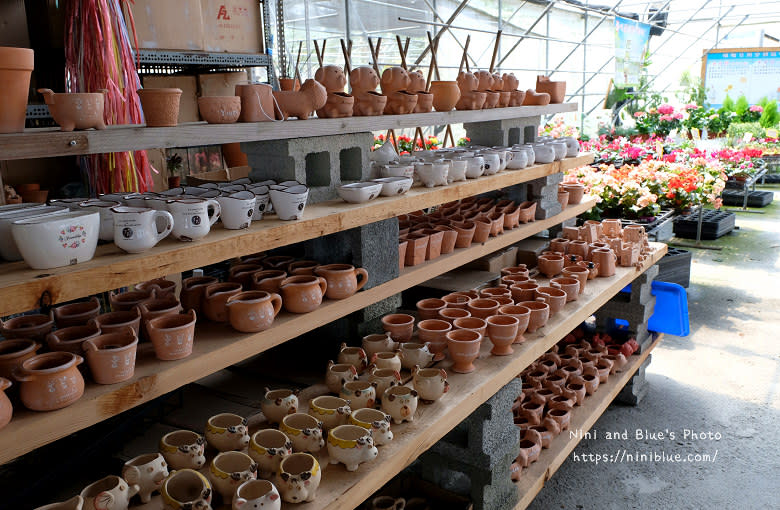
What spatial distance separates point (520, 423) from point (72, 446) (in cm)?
180

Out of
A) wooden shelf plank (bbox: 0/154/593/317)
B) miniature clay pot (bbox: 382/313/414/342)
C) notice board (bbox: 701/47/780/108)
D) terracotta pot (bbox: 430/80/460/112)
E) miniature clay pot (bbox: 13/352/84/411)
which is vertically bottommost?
miniature clay pot (bbox: 382/313/414/342)

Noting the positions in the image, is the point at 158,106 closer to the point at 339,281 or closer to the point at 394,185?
the point at 339,281

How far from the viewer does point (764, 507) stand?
262 cm

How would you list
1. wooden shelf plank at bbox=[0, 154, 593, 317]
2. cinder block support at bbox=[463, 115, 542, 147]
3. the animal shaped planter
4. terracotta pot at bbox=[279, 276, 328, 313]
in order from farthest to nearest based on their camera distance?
cinder block support at bbox=[463, 115, 542, 147]
the animal shaped planter
terracotta pot at bbox=[279, 276, 328, 313]
wooden shelf plank at bbox=[0, 154, 593, 317]

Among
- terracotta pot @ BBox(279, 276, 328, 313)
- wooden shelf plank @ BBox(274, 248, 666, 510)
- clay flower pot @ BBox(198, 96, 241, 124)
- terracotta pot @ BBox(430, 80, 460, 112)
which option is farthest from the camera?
terracotta pot @ BBox(430, 80, 460, 112)

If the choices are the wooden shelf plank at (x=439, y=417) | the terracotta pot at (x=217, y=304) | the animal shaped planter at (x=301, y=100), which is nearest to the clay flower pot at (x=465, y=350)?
the wooden shelf plank at (x=439, y=417)

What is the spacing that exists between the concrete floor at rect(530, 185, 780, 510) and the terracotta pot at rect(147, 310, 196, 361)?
1867 mm

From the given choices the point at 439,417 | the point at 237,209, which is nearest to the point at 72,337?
the point at 237,209

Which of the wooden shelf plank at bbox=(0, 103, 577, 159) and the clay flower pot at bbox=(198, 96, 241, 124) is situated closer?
the wooden shelf plank at bbox=(0, 103, 577, 159)

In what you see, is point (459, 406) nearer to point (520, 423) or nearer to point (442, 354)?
point (442, 354)

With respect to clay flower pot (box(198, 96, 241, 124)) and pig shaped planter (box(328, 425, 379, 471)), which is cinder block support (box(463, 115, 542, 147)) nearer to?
clay flower pot (box(198, 96, 241, 124))

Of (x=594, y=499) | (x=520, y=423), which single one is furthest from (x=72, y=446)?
(x=594, y=499)

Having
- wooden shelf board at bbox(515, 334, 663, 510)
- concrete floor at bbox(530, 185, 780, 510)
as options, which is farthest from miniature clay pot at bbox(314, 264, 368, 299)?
concrete floor at bbox(530, 185, 780, 510)

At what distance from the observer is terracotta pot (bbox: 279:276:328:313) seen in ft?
5.70
